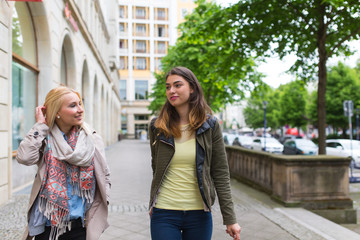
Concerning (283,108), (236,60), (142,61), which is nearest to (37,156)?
(236,60)

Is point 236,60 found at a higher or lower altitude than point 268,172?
higher

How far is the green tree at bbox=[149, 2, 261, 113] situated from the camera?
32.2 ft

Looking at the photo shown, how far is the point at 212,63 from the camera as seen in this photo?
1081cm

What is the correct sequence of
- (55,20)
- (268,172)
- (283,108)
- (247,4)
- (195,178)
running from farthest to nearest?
(283,108) < (55,20) < (247,4) < (268,172) < (195,178)

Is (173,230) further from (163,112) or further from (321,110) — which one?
(321,110)

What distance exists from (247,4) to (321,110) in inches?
126

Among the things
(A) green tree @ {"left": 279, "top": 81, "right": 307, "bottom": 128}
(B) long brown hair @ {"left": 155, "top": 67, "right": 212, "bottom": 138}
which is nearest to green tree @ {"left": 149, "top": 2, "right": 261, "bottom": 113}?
(B) long brown hair @ {"left": 155, "top": 67, "right": 212, "bottom": 138}

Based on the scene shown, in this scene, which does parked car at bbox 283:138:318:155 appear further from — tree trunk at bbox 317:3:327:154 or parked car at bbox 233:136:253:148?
tree trunk at bbox 317:3:327:154

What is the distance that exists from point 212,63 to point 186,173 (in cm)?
890

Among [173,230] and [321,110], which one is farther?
[321,110]

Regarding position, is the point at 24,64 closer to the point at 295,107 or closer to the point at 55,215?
the point at 55,215

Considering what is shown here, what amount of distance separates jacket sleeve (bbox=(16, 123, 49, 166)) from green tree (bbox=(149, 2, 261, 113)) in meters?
7.59

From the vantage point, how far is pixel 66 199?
2.09 metres

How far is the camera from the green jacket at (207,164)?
2.20 metres
